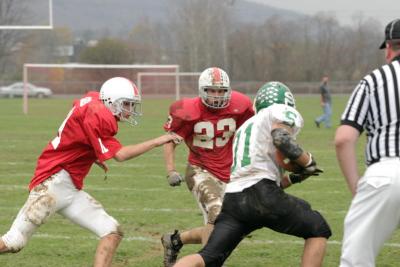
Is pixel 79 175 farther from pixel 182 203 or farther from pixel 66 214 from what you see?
pixel 182 203

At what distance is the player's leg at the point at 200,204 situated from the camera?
6086 millimetres

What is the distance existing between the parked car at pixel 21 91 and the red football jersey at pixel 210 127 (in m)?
29.3

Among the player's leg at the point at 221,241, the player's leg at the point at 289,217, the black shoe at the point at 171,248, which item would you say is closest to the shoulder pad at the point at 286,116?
the player's leg at the point at 289,217

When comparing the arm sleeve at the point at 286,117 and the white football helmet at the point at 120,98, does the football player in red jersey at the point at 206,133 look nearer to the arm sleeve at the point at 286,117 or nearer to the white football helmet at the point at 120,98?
the white football helmet at the point at 120,98

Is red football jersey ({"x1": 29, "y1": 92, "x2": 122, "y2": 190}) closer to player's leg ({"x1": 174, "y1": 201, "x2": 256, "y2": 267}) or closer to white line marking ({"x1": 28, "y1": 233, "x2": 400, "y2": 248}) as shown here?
player's leg ({"x1": 174, "y1": 201, "x2": 256, "y2": 267})

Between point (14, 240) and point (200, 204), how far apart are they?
146 cm

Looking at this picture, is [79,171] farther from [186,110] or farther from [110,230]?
[186,110]

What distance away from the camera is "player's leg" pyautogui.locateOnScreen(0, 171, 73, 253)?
5453 mm

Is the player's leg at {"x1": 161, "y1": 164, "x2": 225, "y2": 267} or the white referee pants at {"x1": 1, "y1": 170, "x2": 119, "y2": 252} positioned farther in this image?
the player's leg at {"x1": 161, "y1": 164, "x2": 225, "y2": 267}

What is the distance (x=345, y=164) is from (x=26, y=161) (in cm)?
965

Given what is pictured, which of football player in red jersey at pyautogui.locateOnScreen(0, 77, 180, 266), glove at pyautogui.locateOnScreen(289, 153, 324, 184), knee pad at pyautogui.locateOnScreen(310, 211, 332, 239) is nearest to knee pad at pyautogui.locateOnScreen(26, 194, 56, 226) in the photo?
football player in red jersey at pyautogui.locateOnScreen(0, 77, 180, 266)

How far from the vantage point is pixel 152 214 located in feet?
27.7

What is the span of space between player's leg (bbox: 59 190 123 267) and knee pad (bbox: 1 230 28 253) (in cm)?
34

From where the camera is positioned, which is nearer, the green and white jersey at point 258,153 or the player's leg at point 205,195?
the green and white jersey at point 258,153
